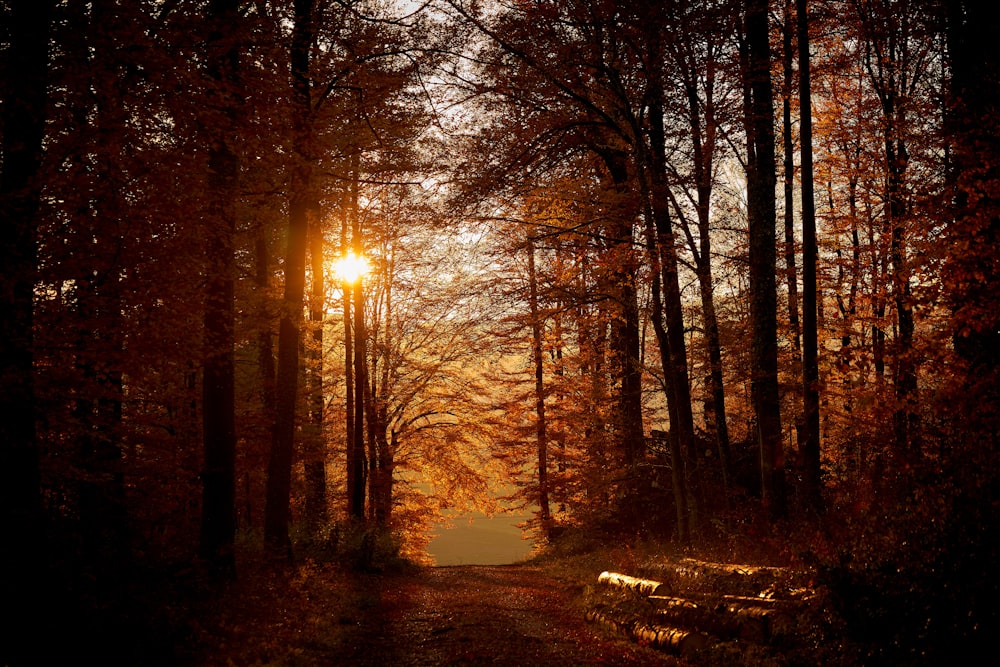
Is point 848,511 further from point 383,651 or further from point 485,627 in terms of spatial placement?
point 383,651

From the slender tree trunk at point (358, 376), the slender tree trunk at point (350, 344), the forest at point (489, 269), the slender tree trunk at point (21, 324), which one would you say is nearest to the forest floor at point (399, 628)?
the forest at point (489, 269)

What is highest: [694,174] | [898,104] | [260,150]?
[898,104]

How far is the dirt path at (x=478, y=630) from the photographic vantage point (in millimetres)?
8508

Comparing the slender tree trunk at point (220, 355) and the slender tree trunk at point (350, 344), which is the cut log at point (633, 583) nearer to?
the slender tree trunk at point (220, 355)

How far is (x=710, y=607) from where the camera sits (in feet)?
27.6

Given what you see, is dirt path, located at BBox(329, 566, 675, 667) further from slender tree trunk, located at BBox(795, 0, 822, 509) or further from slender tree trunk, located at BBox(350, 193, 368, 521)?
slender tree trunk, located at BBox(350, 193, 368, 521)

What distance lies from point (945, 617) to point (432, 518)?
25.3 m

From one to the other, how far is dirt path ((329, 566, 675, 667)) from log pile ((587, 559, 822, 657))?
317 mm

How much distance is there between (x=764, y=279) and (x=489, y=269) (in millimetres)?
A: 13404

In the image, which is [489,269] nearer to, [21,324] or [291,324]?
[291,324]

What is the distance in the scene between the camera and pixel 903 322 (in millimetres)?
18266

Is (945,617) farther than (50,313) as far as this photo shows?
No

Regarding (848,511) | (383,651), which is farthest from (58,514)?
(848,511)


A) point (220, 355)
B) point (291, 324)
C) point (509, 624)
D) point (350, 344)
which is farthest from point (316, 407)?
point (509, 624)
